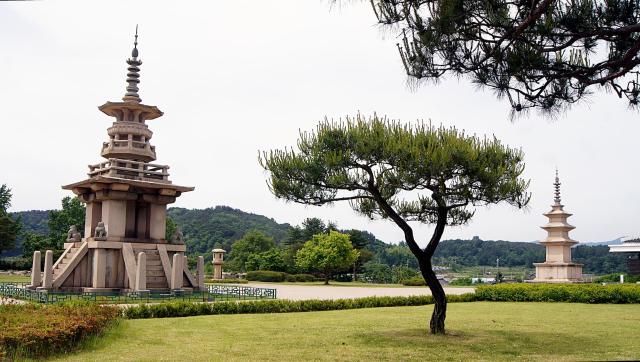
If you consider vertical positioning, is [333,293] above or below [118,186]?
below

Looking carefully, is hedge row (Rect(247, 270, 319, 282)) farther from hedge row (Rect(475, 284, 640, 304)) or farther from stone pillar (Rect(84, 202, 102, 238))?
stone pillar (Rect(84, 202, 102, 238))

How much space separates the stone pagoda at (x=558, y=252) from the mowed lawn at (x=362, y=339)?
19.4 metres

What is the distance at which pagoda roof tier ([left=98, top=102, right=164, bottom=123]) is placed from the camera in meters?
26.5

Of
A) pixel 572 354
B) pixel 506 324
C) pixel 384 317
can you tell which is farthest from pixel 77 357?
pixel 506 324

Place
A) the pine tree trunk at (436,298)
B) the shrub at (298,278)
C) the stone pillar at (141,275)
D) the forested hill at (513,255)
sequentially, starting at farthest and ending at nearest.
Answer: the forested hill at (513,255) < the shrub at (298,278) < the stone pillar at (141,275) < the pine tree trunk at (436,298)

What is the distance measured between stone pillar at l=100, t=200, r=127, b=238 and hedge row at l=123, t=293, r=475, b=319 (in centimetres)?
805

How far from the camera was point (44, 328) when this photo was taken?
9930mm

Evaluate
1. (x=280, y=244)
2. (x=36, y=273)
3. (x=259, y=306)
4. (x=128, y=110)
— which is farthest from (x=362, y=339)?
(x=280, y=244)

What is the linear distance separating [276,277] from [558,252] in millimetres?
21502

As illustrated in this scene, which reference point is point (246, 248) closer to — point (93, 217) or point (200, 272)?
point (200, 272)

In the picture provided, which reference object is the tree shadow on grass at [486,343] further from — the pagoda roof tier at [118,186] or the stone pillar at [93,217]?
the stone pillar at [93,217]

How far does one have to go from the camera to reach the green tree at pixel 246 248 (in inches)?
2258

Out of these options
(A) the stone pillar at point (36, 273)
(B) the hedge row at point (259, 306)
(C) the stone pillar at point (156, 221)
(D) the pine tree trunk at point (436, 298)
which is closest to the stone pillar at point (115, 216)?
(C) the stone pillar at point (156, 221)

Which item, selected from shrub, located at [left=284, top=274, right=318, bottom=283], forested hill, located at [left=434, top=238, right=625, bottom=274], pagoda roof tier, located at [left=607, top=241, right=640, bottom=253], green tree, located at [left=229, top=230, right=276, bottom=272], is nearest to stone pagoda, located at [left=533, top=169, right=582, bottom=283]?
pagoda roof tier, located at [left=607, top=241, right=640, bottom=253]
